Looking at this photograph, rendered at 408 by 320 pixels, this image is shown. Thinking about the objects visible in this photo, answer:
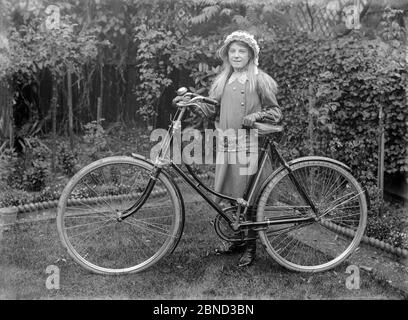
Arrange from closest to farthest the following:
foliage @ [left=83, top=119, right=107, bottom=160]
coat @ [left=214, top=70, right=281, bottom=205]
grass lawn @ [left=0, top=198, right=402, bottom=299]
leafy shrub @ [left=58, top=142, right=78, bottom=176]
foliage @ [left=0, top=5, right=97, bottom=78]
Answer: grass lawn @ [left=0, top=198, right=402, bottom=299]
coat @ [left=214, top=70, right=281, bottom=205]
foliage @ [left=0, top=5, right=97, bottom=78]
leafy shrub @ [left=58, top=142, right=78, bottom=176]
foliage @ [left=83, top=119, right=107, bottom=160]

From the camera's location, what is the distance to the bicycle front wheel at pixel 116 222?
10.2ft

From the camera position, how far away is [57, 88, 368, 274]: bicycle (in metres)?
3.14

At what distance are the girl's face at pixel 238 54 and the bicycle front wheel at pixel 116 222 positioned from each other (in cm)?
87

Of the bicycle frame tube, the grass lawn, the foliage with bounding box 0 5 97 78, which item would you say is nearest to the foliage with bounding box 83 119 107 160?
the foliage with bounding box 0 5 97 78

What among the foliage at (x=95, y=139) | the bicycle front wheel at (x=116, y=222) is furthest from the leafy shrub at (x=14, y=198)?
the foliage at (x=95, y=139)

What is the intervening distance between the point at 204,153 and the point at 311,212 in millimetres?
1973

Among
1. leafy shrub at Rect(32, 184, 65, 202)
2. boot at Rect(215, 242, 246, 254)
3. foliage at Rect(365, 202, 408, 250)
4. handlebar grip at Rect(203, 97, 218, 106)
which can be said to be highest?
handlebar grip at Rect(203, 97, 218, 106)

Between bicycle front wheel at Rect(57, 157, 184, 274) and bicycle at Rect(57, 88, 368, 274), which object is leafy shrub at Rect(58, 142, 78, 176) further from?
bicycle at Rect(57, 88, 368, 274)

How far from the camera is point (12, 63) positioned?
479 centimetres

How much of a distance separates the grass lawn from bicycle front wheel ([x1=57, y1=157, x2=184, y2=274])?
116 millimetres

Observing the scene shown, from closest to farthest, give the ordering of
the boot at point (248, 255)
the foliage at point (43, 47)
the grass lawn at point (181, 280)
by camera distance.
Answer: the grass lawn at point (181, 280) → the boot at point (248, 255) → the foliage at point (43, 47)

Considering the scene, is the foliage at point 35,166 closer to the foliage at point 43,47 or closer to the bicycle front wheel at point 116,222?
the bicycle front wheel at point 116,222

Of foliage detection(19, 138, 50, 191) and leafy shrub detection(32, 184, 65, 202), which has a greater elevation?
foliage detection(19, 138, 50, 191)

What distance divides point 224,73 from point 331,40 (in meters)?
1.80
